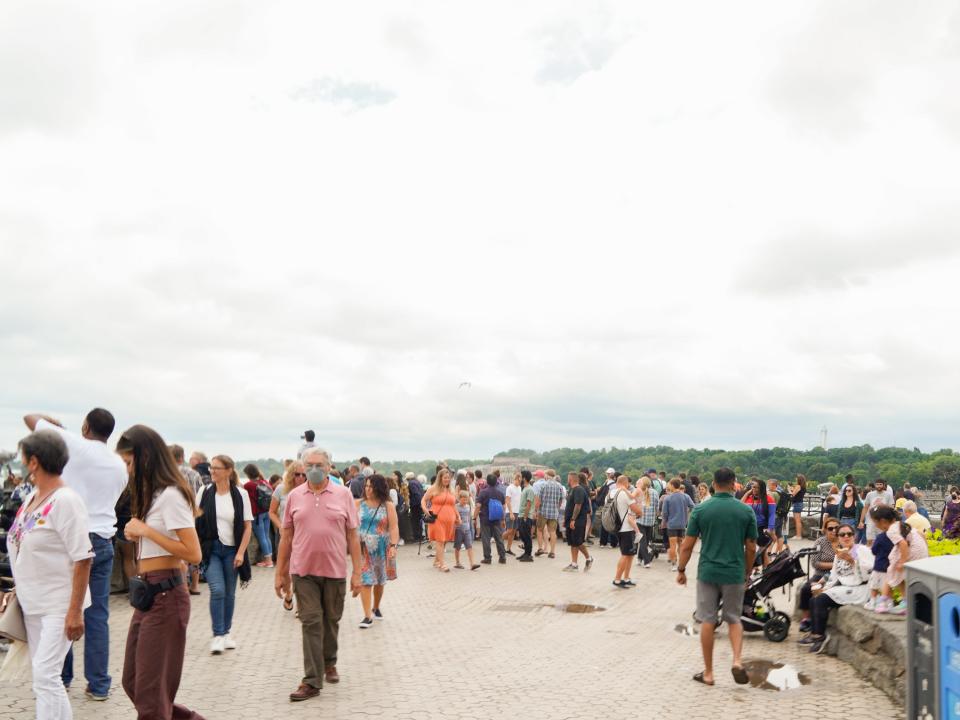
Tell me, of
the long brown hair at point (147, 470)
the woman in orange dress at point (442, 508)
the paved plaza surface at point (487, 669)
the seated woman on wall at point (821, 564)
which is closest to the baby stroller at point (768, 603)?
the paved plaza surface at point (487, 669)

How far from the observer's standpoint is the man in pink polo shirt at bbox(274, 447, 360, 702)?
693 centimetres

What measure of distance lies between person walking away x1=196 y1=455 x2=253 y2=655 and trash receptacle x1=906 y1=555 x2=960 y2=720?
5520 millimetres

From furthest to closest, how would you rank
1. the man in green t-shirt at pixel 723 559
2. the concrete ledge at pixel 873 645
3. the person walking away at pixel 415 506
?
the person walking away at pixel 415 506 < the man in green t-shirt at pixel 723 559 < the concrete ledge at pixel 873 645

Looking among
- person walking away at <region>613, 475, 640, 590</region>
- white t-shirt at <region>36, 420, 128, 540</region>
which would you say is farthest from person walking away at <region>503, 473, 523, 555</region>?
white t-shirt at <region>36, 420, 128, 540</region>

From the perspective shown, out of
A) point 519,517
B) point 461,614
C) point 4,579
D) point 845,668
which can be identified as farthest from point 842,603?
point 519,517

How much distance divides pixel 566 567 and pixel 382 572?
7.38m

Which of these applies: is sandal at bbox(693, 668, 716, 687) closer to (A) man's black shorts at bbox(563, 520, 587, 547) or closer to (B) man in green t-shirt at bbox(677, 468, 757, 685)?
(B) man in green t-shirt at bbox(677, 468, 757, 685)

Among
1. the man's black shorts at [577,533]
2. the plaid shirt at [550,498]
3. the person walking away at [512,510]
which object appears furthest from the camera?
the person walking away at [512,510]

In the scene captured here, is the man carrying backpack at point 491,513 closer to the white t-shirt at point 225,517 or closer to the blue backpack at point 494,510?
the blue backpack at point 494,510

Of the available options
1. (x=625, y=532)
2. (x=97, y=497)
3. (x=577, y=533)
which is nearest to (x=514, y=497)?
(x=577, y=533)

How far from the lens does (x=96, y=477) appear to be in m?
6.25

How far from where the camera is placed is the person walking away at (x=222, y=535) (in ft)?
26.5

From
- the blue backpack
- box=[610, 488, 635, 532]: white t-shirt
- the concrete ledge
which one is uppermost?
box=[610, 488, 635, 532]: white t-shirt

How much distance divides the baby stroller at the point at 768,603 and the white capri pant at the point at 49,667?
24.3 ft
